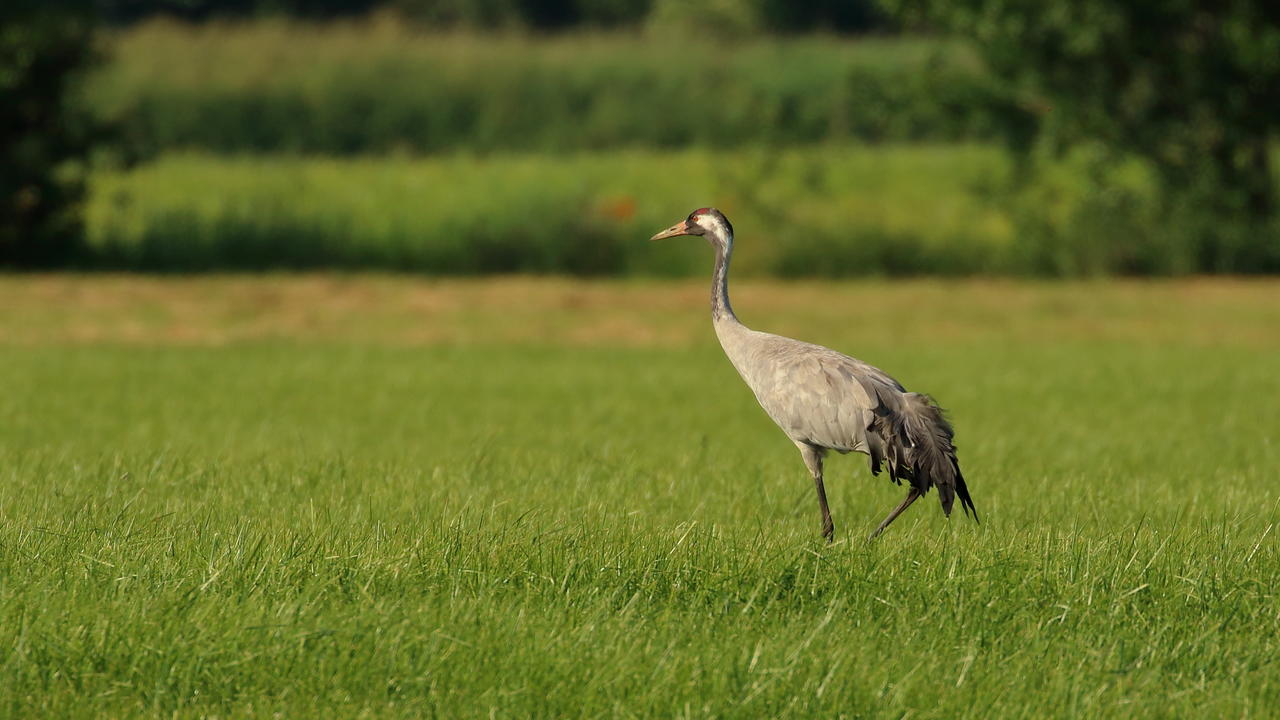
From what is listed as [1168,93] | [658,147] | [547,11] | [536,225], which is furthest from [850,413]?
[547,11]

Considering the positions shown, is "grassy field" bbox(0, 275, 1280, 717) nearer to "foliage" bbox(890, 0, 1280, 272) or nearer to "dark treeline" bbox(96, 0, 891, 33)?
"foliage" bbox(890, 0, 1280, 272)

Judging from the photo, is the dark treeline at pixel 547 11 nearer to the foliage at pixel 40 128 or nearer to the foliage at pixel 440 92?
the foliage at pixel 440 92

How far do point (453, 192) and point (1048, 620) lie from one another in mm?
25357

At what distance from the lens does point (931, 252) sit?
28.2 meters

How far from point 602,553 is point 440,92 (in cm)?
3303

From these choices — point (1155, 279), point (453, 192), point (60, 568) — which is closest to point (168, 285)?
point (453, 192)

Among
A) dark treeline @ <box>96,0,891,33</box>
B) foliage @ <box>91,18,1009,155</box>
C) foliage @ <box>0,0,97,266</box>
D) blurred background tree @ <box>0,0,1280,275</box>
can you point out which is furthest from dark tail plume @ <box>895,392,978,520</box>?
dark treeline @ <box>96,0,891,33</box>

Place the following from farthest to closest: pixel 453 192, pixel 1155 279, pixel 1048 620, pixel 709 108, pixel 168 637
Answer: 1. pixel 709 108
2. pixel 453 192
3. pixel 1155 279
4. pixel 1048 620
5. pixel 168 637

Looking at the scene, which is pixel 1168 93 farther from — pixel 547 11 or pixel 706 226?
pixel 547 11

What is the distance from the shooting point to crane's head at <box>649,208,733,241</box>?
8406 millimetres

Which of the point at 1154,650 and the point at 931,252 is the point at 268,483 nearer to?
the point at 1154,650

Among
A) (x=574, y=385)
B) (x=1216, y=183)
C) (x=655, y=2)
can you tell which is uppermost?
(x=655, y=2)

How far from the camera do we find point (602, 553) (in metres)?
6.85

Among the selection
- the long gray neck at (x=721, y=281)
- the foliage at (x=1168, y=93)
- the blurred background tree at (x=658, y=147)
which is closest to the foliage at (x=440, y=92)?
the blurred background tree at (x=658, y=147)
